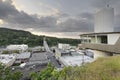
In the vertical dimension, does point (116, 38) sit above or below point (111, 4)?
below

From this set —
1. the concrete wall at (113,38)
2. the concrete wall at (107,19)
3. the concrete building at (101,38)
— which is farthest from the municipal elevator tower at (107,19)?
the concrete wall at (113,38)

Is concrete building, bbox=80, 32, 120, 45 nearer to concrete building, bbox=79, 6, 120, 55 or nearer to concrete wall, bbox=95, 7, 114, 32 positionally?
concrete building, bbox=79, 6, 120, 55

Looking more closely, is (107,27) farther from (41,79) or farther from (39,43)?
(39,43)

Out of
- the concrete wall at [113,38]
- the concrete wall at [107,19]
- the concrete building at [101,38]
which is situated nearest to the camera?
the concrete wall at [113,38]

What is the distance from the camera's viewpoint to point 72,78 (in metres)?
9.47

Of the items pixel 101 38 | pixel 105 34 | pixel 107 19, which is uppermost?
pixel 107 19

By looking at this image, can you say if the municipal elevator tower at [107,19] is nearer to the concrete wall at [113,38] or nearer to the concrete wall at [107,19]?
the concrete wall at [107,19]

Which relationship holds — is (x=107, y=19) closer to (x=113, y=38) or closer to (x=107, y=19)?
(x=107, y=19)

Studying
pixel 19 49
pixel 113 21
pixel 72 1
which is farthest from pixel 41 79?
pixel 19 49

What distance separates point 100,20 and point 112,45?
10.4 feet

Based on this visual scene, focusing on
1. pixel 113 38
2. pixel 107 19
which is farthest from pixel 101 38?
pixel 113 38

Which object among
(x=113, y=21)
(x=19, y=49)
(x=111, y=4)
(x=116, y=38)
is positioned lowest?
(x=19, y=49)

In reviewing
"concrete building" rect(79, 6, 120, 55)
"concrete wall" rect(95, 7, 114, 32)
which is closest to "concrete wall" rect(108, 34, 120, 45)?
"concrete building" rect(79, 6, 120, 55)

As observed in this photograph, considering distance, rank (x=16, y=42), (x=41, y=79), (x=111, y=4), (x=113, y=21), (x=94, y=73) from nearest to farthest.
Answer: (x=94, y=73)
(x=113, y=21)
(x=111, y=4)
(x=41, y=79)
(x=16, y=42)
